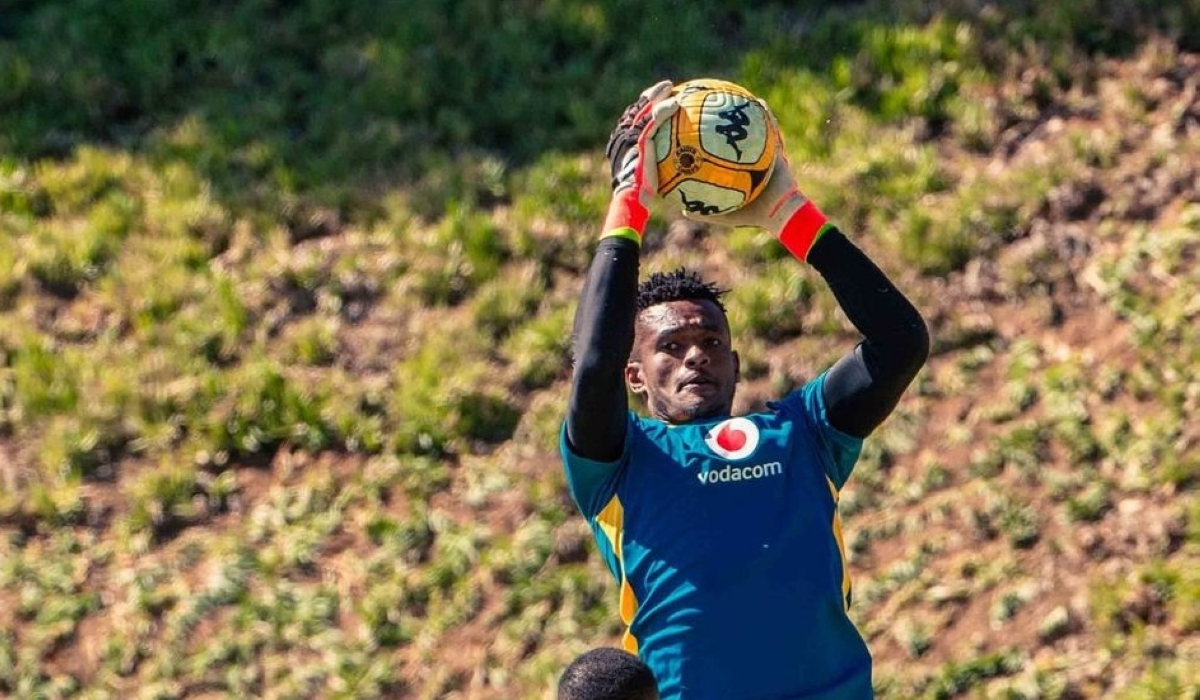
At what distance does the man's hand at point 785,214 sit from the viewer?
4691mm

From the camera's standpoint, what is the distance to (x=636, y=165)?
4.55 m

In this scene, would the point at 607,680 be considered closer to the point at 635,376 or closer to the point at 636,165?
the point at 636,165

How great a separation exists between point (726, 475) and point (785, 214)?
685 millimetres

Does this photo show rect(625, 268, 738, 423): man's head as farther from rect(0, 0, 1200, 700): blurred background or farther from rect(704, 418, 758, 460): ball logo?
rect(0, 0, 1200, 700): blurred background

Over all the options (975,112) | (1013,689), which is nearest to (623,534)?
(1013,689)

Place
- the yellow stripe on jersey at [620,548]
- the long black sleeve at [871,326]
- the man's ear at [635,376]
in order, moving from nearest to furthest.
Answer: the yellow stripe on jersey at [620,548] < the long black sleeve at [871,326] < the man's ear at [635,376]

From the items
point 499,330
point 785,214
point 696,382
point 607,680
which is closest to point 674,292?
point 696,382

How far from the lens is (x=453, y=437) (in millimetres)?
8828

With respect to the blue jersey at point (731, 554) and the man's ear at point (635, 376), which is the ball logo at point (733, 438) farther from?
the man's ear at point (635, 376)

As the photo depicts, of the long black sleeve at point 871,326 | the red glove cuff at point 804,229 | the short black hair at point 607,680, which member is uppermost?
the red glove cuff at point 804,229

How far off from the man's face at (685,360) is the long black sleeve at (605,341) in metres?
Result: 0.37

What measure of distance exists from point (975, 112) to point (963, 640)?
3128 millimetres

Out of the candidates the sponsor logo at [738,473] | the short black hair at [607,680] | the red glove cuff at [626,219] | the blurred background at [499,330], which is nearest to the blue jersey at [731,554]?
the sponsor logo at [738,473]

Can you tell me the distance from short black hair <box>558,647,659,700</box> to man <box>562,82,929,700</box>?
0.83 meters
